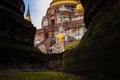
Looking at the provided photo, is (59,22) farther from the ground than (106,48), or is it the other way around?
(59,22)

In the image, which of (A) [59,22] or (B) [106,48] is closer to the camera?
(B) [106,48]

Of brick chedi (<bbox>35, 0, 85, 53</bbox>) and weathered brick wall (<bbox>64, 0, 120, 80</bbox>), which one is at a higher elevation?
brick chedi (<bbox>35, 0, 85, 53</bbox>)

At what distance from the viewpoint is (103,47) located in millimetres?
3594

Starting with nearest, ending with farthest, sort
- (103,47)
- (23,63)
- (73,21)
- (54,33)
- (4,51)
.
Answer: (103,47)
(4,51)
(23,63)
(73,21)
(54,33)

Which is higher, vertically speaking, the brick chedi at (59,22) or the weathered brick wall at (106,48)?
the brick chedi at (59,22)

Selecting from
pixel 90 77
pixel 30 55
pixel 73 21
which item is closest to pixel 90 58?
pixel 90 77

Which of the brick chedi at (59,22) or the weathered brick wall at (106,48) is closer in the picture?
the weathered brick wall at (106,48)

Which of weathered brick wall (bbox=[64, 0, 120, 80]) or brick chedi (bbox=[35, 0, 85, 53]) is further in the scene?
brick chedi (bbox=[35, 0, 85, 53])

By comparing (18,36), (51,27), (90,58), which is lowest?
(90,58)

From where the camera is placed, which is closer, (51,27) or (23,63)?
(23,63)

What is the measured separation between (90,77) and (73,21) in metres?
32.3

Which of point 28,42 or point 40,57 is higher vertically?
point 28,42

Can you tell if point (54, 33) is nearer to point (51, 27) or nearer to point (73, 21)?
point (51, 27)

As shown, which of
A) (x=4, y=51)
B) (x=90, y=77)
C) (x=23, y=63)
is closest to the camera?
(x=90, y=77)
